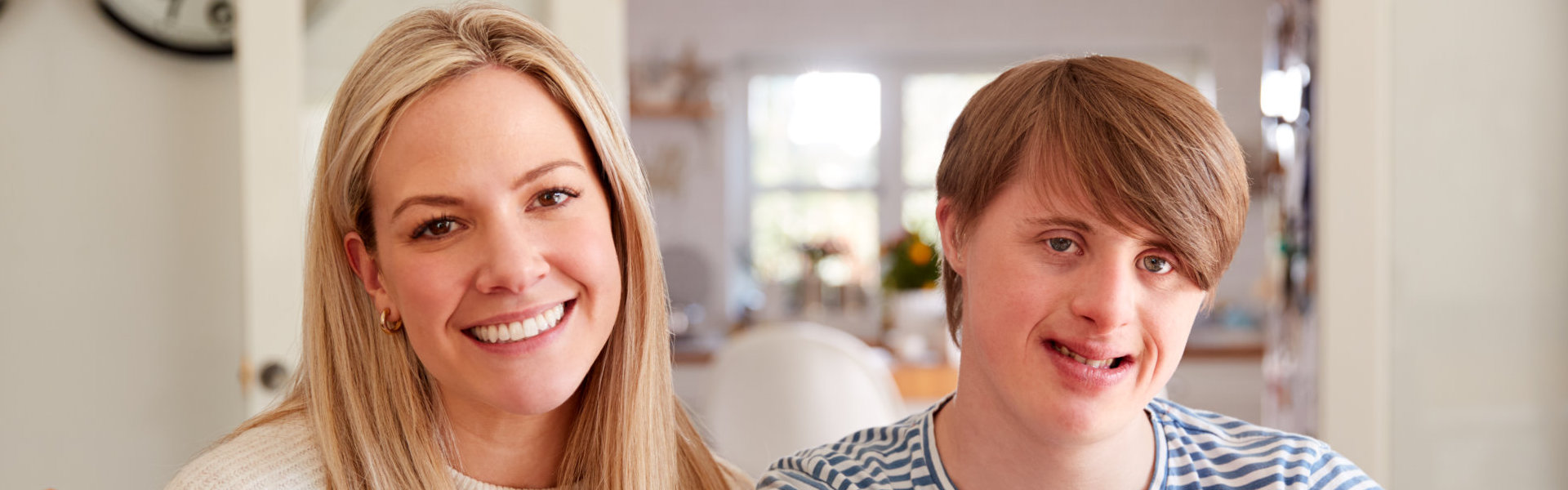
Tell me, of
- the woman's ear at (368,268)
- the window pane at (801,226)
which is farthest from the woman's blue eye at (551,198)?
the window pane at (801,226)

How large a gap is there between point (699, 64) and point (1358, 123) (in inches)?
156

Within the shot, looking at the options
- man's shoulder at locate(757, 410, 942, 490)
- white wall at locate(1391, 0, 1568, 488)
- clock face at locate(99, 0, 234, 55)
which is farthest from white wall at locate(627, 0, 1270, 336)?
man's shoulder at locate(757, 410, 942, 490)

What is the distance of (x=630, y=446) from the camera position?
42.3 inches

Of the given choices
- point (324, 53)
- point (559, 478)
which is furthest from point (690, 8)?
point (559, 478)

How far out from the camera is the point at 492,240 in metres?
0.91

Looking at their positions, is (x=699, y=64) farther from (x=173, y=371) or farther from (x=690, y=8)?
(x=173, y=371)

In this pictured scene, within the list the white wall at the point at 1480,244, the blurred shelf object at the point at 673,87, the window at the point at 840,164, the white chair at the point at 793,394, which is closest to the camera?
the white wall at the point at 1480,244

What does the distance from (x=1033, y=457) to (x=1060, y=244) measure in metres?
0.20

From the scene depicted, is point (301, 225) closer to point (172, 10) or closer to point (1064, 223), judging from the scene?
point (172, 10)

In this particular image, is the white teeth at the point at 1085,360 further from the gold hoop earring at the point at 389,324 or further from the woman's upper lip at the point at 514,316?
the gold hoop earring at the point at 389,324

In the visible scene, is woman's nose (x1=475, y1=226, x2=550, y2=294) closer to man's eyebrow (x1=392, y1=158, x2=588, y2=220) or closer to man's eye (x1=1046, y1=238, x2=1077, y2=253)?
man's eyebrow (x1=392, y1=158, x2=588, y2=220)

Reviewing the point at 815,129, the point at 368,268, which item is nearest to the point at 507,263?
the point at 368,268

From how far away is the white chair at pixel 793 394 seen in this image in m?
2.61

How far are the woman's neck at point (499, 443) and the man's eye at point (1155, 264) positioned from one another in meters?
0.58
